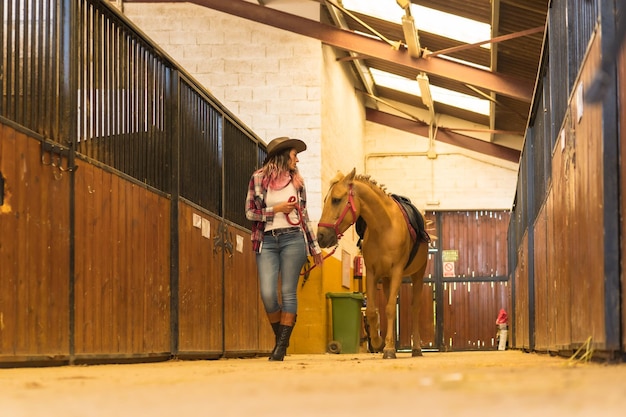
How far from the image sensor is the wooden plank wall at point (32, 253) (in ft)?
16.6

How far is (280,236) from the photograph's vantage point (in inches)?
281

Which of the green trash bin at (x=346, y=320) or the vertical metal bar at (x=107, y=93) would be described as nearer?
the vertical metal bar at (x=107, y=93)

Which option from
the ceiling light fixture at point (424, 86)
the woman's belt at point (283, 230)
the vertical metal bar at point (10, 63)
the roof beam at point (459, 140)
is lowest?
the woman's belt at point (283, 230)

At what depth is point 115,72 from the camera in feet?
23.2

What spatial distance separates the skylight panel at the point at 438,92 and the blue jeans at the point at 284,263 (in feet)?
41.3

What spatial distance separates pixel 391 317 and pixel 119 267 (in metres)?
2.81

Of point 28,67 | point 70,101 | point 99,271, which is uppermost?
point 28,67

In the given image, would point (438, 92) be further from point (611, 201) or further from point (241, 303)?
point (611, 201)

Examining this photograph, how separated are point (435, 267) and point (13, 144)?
58.4 ft

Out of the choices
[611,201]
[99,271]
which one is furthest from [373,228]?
[611,201]

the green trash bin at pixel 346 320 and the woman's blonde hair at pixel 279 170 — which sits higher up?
the woman's blonde hair at pixel 279 170

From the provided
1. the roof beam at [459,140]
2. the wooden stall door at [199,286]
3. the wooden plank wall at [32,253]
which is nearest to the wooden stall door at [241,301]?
the wooden stall door at [199,286]

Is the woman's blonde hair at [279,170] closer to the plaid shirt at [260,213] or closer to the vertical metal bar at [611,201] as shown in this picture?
the plaid shirt at [260,213]

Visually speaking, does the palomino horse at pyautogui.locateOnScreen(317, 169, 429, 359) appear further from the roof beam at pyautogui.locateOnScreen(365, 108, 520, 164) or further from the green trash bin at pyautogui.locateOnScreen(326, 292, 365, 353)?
the roof beam at pyautogui.locateOnScreen(365, 108, 520, 164)
